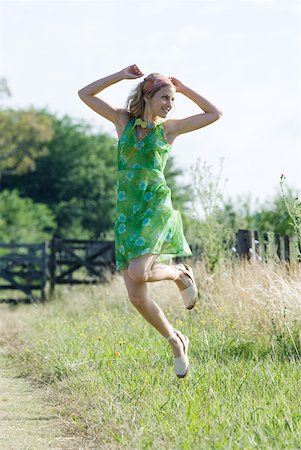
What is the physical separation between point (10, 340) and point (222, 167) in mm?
3404

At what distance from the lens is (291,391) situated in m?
5.38

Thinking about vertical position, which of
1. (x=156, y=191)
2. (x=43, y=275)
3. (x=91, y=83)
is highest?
(x=91, y=83)

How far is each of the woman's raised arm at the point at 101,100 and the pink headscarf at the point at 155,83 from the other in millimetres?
155

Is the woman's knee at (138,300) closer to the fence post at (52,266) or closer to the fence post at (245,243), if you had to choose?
the fence post at (245,243)

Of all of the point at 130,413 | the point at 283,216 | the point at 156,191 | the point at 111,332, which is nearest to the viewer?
the point at 130,413

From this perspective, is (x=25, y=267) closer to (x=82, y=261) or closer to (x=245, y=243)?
(x=82, y=261)

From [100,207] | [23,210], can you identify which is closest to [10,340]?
[23,210]

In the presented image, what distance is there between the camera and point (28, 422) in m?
5.79

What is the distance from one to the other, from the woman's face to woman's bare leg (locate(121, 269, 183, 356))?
1025mm

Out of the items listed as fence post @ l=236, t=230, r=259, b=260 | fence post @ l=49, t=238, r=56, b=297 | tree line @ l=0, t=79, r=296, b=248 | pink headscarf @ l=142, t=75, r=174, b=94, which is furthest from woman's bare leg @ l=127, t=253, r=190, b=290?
tree line @ l=0, t=79, r=296, b=248

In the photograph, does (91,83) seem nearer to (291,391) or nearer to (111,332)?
(291,391)

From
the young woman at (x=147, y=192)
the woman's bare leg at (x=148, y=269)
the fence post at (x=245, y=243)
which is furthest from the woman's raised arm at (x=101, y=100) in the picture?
the fence post at (x=245, y=243)

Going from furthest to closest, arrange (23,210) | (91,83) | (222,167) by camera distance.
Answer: (23,210) → (222,167) → (91,83)

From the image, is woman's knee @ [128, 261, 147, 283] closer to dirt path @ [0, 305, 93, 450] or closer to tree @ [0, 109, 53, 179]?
dirt path @ [0, 305, 93, 450]
